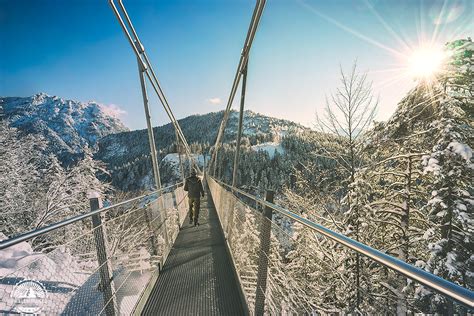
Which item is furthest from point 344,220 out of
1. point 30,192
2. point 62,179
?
point 30,192

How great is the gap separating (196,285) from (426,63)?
755cm

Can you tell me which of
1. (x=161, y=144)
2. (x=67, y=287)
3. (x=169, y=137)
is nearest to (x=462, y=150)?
(x=67, y=287)

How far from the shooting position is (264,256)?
2.24 metres

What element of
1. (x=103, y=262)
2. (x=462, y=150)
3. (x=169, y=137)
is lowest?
(x=103, y=262)

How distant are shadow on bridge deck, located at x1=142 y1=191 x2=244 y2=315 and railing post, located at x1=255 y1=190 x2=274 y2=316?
650mm

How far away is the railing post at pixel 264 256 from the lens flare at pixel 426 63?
244 inches

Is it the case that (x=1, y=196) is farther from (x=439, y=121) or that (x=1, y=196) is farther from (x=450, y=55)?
(x=450, y=55)

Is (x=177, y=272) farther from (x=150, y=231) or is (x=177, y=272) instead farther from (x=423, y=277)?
(x=423, y=277)

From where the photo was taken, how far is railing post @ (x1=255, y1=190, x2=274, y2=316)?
2.20 meters

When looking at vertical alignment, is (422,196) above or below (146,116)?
below

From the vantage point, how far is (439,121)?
493 cm

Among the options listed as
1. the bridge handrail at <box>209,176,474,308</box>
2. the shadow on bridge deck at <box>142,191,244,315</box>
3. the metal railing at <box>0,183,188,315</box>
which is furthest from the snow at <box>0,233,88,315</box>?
the bridge handrail at <box>209,176,474,308</box>

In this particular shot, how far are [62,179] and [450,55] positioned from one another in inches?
630

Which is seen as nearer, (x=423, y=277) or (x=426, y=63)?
(x=423, y=277)
